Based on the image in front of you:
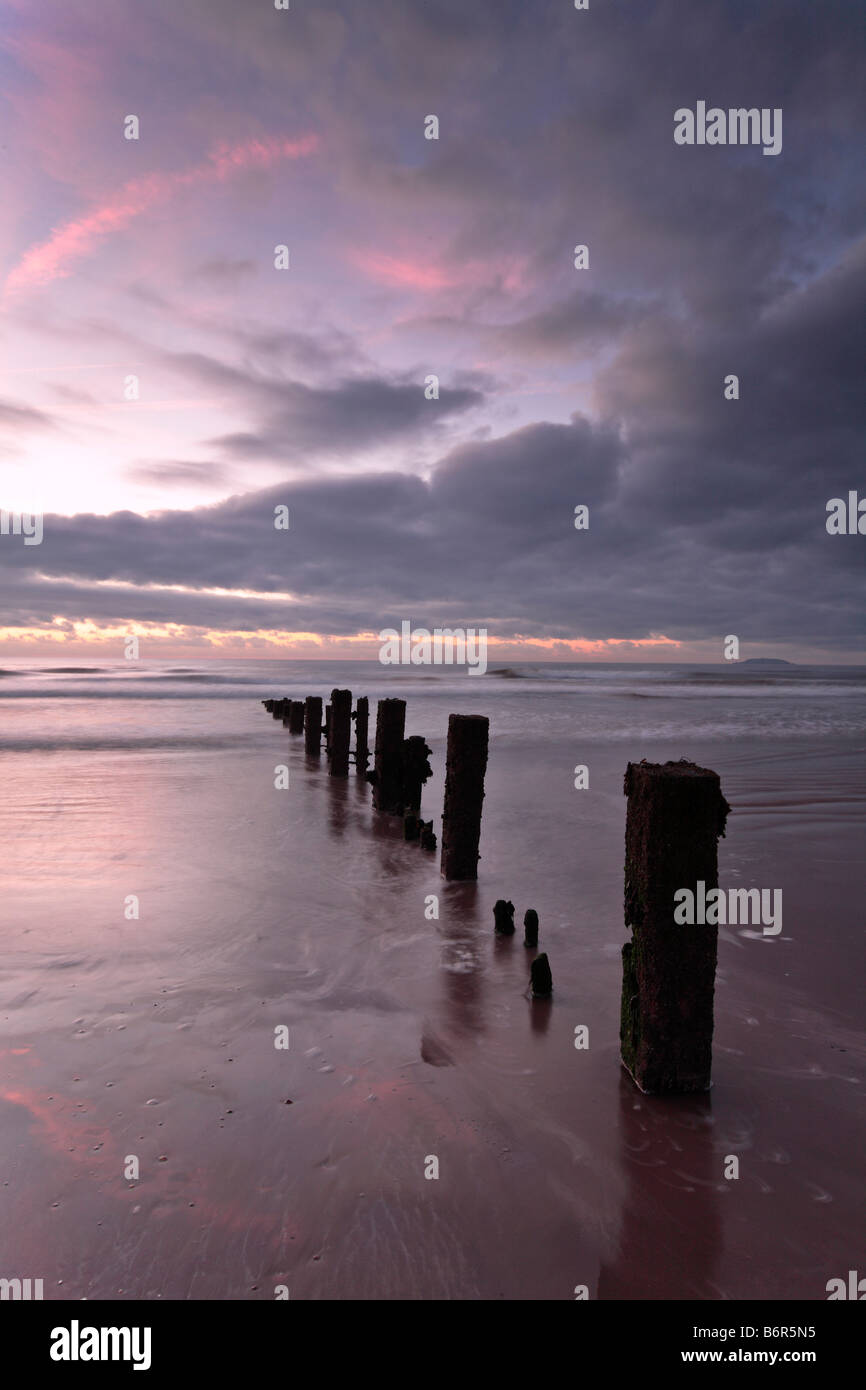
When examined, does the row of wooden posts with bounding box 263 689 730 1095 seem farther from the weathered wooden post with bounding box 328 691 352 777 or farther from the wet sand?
the weathered wooden post with bounding box 328 691 352 777

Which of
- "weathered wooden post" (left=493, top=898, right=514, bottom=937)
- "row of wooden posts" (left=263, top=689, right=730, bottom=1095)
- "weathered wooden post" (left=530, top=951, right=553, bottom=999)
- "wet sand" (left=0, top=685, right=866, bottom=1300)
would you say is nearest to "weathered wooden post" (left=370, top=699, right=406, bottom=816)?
"wet sand" (left=0, top=685, right=866, bottom=1300)

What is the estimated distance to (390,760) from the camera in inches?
543

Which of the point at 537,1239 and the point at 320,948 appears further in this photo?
the point at 320,948

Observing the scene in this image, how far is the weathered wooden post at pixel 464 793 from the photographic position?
9.32m

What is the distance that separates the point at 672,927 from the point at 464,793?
16.6ft

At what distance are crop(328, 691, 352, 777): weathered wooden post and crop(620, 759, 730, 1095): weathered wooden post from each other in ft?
47.1

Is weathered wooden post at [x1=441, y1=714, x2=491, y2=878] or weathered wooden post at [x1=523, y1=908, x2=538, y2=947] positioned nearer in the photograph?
weathered wooden post at [x1=523, y1=908, x2=538, y2=947]

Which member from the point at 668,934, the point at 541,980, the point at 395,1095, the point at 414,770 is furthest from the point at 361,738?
the point at 668,934

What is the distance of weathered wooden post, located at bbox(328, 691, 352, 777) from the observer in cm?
1855

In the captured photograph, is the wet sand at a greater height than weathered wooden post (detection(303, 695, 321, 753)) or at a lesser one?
lesser

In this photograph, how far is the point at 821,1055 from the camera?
199 inches

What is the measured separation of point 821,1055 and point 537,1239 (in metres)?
2.81

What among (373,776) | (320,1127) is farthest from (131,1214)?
(373,776)

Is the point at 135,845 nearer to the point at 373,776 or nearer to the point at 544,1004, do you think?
the point at 373,776
